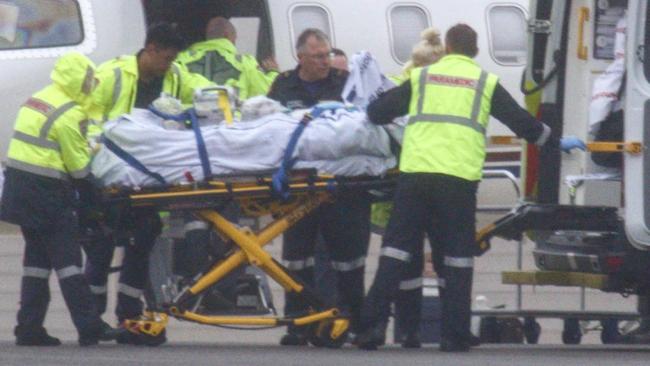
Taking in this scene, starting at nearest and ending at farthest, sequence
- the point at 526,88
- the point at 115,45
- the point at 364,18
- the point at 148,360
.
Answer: the point at 148,360 < the point at 526,88 < the point at 115,45 < the point at 364,18

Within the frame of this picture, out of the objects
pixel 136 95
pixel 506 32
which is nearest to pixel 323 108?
pixel 136 95

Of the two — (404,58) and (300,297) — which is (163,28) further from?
(404,58)

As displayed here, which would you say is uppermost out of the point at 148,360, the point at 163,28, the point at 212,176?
the point at 163,28

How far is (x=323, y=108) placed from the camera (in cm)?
1106

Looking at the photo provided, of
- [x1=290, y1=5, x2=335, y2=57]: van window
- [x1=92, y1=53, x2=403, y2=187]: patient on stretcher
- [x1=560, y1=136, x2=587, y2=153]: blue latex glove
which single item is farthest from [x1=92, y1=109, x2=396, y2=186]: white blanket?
[x1=290, y1=5, x2=335, y2=57]: van window

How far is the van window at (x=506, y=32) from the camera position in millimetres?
19656

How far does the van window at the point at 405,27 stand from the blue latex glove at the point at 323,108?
785 cm

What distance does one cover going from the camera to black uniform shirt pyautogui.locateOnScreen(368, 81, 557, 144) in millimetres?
10844

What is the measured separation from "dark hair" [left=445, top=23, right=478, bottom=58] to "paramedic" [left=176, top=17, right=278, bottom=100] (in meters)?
2.10

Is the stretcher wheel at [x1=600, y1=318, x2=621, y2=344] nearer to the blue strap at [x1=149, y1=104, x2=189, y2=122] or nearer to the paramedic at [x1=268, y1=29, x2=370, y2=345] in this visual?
the paramedic at [x1=268, y1=29, x2=370, y2=345]

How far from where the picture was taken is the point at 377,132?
11047 mm

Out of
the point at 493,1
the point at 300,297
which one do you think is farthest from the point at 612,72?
the point at 493,1

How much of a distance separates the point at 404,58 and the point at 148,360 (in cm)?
900

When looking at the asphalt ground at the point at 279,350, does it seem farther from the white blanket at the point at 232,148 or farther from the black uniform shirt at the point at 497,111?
the black uniform shirt at the point at 497,111
